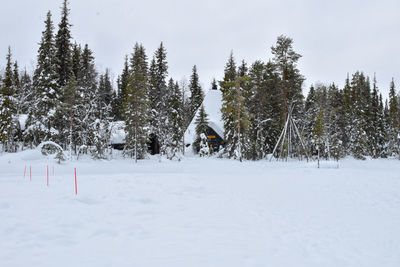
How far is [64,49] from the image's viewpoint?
29.5m

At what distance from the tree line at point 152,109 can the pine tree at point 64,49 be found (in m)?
0.11

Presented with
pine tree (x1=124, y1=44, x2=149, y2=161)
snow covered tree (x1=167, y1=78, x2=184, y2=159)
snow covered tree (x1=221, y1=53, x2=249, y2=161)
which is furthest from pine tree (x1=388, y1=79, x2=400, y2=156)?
pine tree (x1=124, y1=44, x2=149, y2=161)

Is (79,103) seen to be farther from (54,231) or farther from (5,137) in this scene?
(54,231)

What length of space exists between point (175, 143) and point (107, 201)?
24659 mm

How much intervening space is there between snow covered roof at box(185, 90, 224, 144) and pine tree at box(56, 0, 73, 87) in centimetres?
1926

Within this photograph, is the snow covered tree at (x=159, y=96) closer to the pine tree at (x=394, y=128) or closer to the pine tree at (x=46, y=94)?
the pine tree at (x=46, y=94)

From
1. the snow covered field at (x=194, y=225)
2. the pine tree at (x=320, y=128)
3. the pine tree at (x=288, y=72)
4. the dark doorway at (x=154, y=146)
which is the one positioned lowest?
the snow covered field at (x=194, y=225)

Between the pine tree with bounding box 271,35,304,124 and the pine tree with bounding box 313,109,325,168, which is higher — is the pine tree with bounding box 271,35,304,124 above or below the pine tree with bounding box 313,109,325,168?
above

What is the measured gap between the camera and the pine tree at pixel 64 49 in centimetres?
2880

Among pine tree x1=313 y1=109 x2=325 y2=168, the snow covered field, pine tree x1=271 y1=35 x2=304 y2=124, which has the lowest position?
the snow covered field

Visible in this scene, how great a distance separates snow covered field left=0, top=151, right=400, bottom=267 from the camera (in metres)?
5.18

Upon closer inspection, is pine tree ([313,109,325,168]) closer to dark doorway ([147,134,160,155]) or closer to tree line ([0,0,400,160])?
tree line ([0,0,400,160])

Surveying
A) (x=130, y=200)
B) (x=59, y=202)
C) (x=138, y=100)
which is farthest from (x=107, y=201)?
(x=138, y=100)

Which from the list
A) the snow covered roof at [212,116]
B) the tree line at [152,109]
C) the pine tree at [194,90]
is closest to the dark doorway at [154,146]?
the tree line at [152,109]
